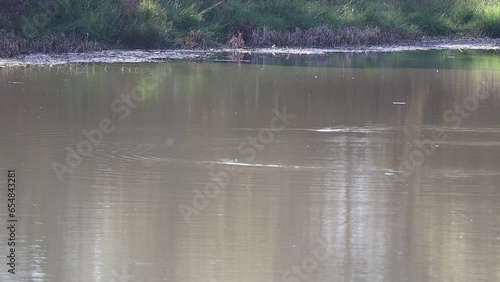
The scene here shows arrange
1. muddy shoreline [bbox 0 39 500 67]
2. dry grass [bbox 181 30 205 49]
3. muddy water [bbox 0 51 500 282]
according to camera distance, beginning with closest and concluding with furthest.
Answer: muddy water [bbox 0 51 500 282]
muddy shoreline [bbox 0 39 500 67]
dry grass [bbox 181 30 205 49]

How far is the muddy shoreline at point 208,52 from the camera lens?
69.2ft

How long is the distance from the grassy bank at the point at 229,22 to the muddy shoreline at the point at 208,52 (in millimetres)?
448

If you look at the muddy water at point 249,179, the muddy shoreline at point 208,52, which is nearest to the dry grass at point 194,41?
the muddy shoreline at point 208,52

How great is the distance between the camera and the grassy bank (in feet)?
74.6

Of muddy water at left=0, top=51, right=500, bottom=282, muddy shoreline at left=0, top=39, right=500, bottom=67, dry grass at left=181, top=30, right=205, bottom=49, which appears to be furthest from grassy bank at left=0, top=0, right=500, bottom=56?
muddy water at left=0, top=51, right=500, bottom=282

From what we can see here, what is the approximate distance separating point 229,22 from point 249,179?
16429 mm

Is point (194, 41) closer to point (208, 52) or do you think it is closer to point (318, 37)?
point (208, 52)

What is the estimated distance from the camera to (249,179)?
1064 centimetres

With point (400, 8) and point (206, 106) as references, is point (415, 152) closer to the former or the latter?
point (206, 106)

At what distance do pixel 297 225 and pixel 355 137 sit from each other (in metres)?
4.27

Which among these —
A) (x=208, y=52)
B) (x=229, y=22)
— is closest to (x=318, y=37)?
(x=229, y=22)

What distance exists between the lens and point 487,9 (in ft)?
105

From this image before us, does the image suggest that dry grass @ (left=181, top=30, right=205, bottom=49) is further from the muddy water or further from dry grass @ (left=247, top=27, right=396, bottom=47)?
the muddy water

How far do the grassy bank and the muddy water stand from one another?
4499mm
